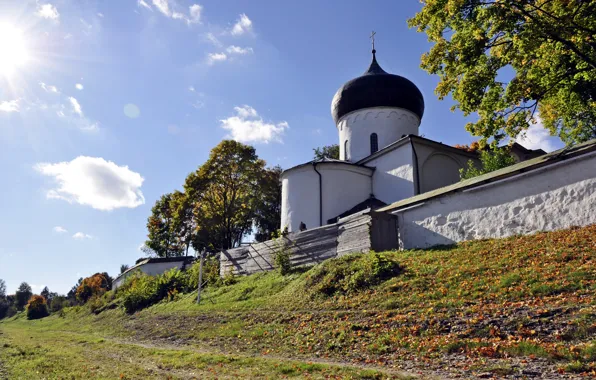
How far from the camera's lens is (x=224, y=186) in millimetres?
32094

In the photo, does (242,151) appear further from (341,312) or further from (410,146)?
(341,312)

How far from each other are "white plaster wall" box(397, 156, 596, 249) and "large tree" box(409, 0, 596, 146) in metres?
2.30

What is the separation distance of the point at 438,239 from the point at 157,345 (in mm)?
9501

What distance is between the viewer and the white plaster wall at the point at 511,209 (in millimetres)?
12328

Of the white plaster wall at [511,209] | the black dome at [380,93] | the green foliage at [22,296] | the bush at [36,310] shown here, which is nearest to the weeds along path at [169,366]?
the white plaster wall at [511,209]

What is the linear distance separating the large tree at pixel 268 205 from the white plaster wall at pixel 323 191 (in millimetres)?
6091

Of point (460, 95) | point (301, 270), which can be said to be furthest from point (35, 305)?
point (460, 95)

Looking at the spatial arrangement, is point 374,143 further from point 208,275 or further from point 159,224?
point 159,224

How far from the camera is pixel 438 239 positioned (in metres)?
15.4

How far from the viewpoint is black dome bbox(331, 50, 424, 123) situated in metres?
28.5

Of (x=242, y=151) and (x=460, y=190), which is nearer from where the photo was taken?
(x=460, y=190)

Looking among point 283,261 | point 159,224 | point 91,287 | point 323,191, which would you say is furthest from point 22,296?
point 283,261

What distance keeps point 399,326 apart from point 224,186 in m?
24.7

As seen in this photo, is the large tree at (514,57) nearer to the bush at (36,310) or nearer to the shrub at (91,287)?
the shrub at (91,287)
